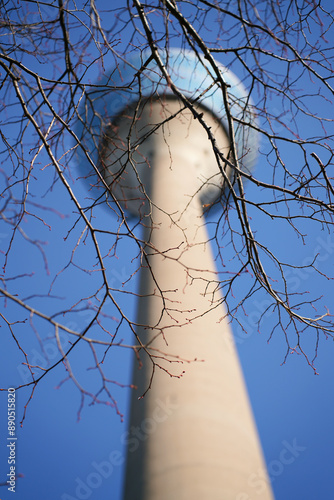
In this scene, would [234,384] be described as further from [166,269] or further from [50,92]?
[50,92]

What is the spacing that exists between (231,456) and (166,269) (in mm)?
2829

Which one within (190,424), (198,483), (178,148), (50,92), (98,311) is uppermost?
(178,148)

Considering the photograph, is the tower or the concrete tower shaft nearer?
the tower

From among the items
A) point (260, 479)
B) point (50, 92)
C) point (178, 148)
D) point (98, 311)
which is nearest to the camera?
point (98, 311)

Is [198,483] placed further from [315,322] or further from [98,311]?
[98,311]

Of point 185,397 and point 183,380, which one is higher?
point 183,380

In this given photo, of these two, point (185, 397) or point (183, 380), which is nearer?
point (185, 397)

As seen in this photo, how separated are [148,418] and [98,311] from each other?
2417mm

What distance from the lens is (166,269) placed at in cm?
640

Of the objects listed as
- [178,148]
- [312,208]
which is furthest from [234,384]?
[178,148]

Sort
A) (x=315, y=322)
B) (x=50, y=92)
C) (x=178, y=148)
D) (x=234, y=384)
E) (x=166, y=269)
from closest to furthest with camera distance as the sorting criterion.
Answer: (x=50, y=92) → (x=315, y=322) → (x=234, y=384) → (x=166, y=269) → (x=178, y=148)

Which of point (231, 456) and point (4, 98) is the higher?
point (4, 98)

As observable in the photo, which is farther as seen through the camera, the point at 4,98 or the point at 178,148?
the point at 178,148

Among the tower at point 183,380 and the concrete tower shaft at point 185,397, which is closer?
the tower at point 183,380
